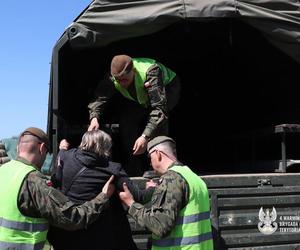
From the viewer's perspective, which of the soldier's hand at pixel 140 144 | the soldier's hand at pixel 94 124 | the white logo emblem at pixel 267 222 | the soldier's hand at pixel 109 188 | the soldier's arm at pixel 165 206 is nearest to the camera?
the soldier's arm at pixel 165 206

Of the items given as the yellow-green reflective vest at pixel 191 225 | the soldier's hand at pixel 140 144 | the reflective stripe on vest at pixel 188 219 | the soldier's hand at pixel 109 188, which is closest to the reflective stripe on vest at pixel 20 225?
the soldier's hand at pixel 109 188

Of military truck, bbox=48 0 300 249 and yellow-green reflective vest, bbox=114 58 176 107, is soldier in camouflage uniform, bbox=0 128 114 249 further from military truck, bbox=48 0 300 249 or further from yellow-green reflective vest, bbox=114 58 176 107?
yellow-green reflective vest, bbox=114 58 176 107

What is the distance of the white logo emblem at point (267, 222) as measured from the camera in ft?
13.8

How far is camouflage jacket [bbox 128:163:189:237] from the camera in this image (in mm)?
3223

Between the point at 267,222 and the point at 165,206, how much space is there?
131 centimetres

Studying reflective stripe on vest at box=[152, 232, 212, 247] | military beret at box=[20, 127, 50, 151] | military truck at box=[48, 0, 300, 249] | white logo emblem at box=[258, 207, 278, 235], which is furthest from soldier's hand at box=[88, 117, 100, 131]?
white logo emblem at box=[258, 207, 278, 235]

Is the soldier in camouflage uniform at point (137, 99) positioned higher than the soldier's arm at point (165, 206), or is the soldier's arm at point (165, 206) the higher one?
the soldier in camouflage uniform at point (137, 99)

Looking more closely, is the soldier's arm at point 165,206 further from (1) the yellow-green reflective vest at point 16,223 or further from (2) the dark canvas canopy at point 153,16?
(2) the dark canvas canopy at point 153,16

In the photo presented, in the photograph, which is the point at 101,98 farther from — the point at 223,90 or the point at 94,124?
the point at 223,90

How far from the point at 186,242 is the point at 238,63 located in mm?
3241

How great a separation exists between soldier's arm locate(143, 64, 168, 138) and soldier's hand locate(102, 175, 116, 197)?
0.81 meters

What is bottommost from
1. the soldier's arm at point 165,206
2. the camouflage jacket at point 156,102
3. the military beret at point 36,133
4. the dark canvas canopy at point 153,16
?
the soldier's arm at point 165,206

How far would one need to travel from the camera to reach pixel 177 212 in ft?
10.6

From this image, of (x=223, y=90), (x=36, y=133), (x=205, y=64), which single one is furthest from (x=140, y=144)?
(x=223, y=90)
